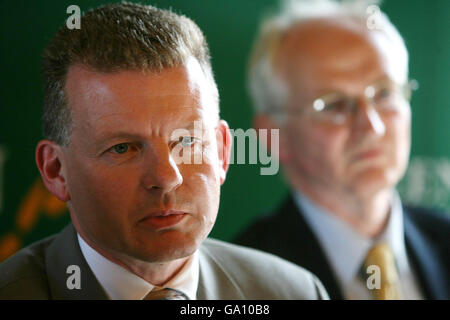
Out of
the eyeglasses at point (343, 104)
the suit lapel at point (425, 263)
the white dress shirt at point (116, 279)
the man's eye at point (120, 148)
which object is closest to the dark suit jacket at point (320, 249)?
the suit lapel at point (425, 263)

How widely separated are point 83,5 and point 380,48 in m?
0.69

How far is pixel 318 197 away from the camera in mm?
1385

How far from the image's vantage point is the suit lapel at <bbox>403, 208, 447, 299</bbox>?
137cm

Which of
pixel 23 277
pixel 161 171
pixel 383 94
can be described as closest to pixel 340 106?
pixel 383 94

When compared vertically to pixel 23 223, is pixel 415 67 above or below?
above

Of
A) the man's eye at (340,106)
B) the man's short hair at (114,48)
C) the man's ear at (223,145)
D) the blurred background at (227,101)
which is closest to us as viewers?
the man's short hair at (114,48)

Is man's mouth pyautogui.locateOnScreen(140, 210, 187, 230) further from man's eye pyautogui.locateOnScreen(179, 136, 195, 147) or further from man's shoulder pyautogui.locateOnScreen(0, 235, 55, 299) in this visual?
man's shoulder pyautogui.locateOnScreen(0, 235, 55, 299)

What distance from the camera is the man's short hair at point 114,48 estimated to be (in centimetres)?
92

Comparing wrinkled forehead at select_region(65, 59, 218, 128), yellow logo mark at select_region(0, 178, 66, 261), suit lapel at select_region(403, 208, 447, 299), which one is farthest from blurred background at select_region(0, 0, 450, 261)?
wrinkled forehead at select_region(65, 59, 218, 128)

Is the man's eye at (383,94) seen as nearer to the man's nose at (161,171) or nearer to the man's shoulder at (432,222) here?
the man's shoulder at (432,222)

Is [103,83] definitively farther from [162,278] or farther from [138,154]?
[162,278]

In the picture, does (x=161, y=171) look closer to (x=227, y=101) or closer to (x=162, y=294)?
(x=162, y=294)

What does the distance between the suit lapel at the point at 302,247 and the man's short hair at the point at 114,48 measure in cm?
48
